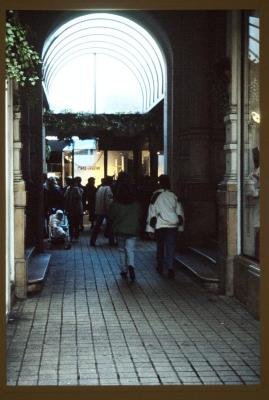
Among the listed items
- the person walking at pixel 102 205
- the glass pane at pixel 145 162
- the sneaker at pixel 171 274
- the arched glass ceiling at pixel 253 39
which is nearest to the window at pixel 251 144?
the arched glass ceiling at pixel 253 39

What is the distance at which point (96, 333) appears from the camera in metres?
7.50

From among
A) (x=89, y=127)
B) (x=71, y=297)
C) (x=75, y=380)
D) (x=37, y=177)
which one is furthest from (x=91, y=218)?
(x=75, y=380)

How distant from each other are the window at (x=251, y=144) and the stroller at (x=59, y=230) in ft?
24.0

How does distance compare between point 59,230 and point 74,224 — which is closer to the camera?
point 59,230

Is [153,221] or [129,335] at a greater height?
[153,221]

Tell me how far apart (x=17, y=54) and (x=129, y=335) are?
141 inches

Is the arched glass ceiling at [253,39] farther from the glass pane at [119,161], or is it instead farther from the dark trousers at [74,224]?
the glass pane at [119,161]

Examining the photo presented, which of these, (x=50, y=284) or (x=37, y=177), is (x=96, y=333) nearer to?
(x=50, y=284)

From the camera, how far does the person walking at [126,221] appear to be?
11258mm

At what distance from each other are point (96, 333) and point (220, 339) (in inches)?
55.0

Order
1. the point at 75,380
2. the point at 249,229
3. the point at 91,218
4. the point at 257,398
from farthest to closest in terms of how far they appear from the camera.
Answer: the point at 91,218
the point at 249,229
the point at 75,380
the point at 257,398

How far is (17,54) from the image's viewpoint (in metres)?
7.96

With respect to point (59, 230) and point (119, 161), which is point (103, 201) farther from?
point (119, 161)

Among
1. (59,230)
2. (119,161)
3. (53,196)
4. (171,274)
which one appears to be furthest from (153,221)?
(119,161)
